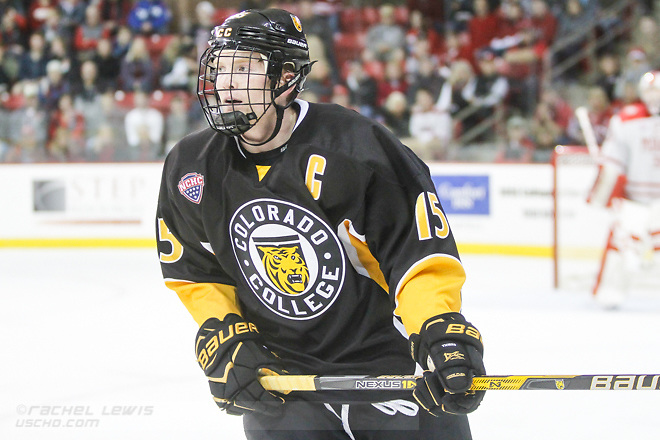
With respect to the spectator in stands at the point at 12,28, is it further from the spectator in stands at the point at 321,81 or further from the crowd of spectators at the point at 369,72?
the spectator in stands at the point at 321,81

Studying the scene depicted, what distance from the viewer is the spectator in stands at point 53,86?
7164 millimetres

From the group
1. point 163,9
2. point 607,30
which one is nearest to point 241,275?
point 607,30

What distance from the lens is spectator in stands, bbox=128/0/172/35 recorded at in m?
8.22

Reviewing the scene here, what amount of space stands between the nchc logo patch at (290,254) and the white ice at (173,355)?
124 centimetres

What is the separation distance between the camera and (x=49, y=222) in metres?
6.66

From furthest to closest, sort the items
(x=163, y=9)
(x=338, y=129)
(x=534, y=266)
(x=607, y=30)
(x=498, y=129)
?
(x=163, y=9) → (x=607, y=30) → (x=498, y=129) → (x=534, y=266) → (x=338, y=129)

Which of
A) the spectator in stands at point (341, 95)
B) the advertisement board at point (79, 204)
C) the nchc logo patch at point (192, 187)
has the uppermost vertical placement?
the nchc logo patch at point (192, 187)

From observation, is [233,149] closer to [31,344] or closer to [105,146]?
[31,344]

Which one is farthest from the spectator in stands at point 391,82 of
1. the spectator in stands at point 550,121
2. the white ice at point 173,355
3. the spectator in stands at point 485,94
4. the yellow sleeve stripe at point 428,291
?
the yellow sleeve stripe at point 428,291

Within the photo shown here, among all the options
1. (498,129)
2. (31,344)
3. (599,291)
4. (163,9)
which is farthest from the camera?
(163,9)

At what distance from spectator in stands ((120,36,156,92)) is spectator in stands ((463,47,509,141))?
2963mm

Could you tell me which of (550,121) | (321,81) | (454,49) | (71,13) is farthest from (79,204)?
(550,121)

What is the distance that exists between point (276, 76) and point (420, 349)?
1.82ft

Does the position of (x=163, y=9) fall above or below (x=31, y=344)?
above
